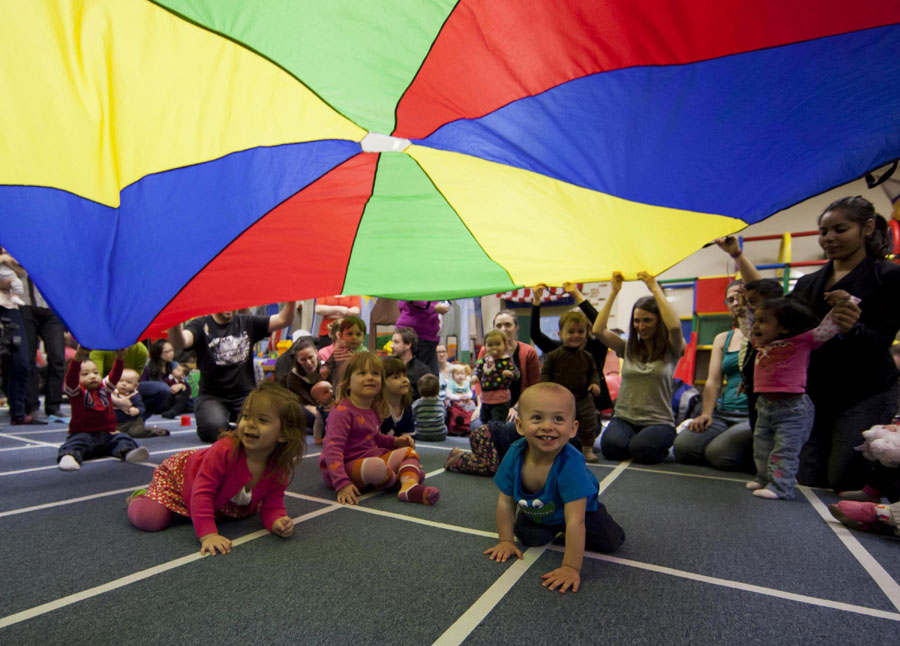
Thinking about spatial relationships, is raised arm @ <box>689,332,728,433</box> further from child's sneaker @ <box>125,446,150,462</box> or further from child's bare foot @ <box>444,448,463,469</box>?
child's sneaker @ <box>125,446,150,462</box>

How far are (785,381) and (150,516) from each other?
2589mm

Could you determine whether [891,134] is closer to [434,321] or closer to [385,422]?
[385,422]

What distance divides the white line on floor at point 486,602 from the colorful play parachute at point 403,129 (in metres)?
1.41

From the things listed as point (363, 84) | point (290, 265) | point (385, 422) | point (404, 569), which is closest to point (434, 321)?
point (385, 422)

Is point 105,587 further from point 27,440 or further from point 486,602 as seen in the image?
point 27,440

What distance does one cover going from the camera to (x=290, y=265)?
263 centimetres

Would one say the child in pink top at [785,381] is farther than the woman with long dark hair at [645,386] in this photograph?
No

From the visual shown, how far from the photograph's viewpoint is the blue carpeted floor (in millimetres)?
1010

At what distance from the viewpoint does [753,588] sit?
4.07 ft

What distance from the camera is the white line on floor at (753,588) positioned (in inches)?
44.5

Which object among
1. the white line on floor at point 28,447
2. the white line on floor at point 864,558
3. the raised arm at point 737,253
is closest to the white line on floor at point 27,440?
the white line on floor at point 28,447

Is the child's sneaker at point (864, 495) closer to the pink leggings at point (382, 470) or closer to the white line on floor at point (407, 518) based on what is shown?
the white line on floor at point (407, 518)

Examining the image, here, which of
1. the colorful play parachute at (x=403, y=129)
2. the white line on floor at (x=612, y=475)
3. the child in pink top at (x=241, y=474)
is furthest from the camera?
the white line on floor at (x=612, y=475)

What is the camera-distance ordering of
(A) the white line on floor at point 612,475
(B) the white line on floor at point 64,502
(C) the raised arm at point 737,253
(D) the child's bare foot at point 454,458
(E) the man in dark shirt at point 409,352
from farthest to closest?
(E) the man in dark shirt at point 409,352, (D) the child's bare foot at point 454,458, (A) the white line on floor at point 612,475, (C) the raised arm at point 737,253, (B) the white line on floor at point 64,502
